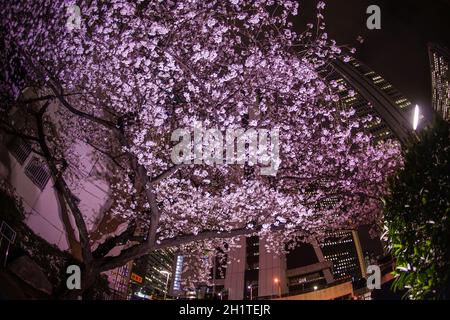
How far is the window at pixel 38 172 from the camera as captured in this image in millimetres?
12280

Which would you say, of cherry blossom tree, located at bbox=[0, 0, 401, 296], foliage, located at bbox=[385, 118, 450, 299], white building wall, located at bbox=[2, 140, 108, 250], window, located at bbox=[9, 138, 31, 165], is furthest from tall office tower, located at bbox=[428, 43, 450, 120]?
window, located at bbox=[9, 138, 31, 165]

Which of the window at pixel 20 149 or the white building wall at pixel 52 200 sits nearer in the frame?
the window at pixel 20 149

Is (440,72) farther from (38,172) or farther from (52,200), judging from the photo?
(38,172)

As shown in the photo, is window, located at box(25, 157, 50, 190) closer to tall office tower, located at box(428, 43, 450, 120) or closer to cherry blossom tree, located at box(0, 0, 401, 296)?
cherry blossom tree, located at box(0, 0, 401, 296)

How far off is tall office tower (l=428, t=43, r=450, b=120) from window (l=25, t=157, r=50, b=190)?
16.3 m

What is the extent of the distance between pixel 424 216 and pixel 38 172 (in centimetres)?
1276

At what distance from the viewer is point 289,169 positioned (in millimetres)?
15016

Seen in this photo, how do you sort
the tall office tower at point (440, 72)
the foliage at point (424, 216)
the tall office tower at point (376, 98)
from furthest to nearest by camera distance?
the tall office tower at point (376, 98) → the tall office tower at point (440, 72) → the foliage at point (424, 216)

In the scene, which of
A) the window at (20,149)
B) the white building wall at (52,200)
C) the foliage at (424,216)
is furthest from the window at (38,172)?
the foliage at (424,216)

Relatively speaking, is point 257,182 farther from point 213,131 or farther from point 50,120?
point 50,120

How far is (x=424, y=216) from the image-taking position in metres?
6.53

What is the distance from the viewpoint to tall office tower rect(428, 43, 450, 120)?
70.3ft

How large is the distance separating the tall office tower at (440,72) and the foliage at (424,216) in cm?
833

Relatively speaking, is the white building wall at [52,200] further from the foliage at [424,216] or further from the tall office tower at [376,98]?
the tall office tower at [376,98]
